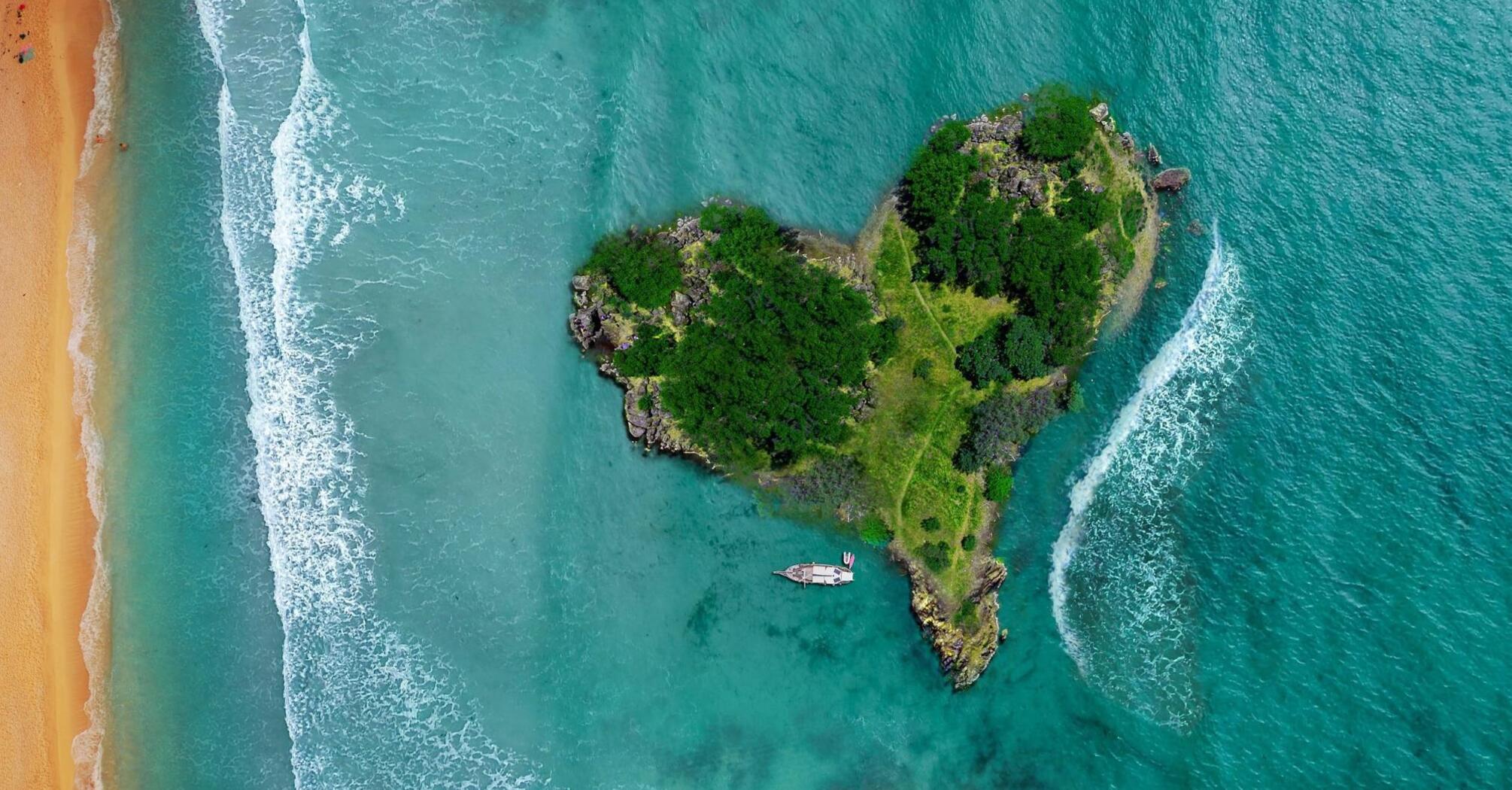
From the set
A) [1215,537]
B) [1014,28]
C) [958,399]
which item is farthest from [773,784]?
[1014,28]

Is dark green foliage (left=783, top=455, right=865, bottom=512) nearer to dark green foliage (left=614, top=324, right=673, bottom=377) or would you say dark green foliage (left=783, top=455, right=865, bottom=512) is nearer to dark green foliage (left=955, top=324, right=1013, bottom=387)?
dark green foliage (left=955, top=324, right=1013, bottom=387)

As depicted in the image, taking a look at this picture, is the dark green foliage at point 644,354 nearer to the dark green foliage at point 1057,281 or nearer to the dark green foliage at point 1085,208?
the dark green foliage at point 1057,281

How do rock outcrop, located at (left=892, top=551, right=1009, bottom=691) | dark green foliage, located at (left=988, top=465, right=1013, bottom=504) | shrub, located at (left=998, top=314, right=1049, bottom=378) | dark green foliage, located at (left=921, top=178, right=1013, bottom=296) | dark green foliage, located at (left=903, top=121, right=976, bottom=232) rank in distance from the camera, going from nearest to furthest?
rock outcrop, located at (left=892, top=551, right=1009, bottom=691) < shrub, located at (left=998, top=314, right=1049, bottom=378) < dark green foliage, located at (left=988, top=465, right=1013, bottom=504) < dark green foliage, located at (left=921, top=178, right=1013, bottom=296) < dark green foliage, located at (left=903, top=121, right=976, bottom=232)

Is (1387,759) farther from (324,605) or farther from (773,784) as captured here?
(324,605)

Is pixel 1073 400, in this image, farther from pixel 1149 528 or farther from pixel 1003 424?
pixel 1149 528

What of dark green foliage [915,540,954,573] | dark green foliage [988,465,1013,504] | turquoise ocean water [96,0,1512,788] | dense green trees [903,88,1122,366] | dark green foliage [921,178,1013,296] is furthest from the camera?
dark green foliage [921,178,1013,296]

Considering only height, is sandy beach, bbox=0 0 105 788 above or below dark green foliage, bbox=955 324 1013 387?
above

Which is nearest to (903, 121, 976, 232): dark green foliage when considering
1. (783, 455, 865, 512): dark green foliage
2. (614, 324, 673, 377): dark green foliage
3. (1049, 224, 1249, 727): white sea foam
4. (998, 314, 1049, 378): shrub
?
(998, 314, 1049, 378): shrub
